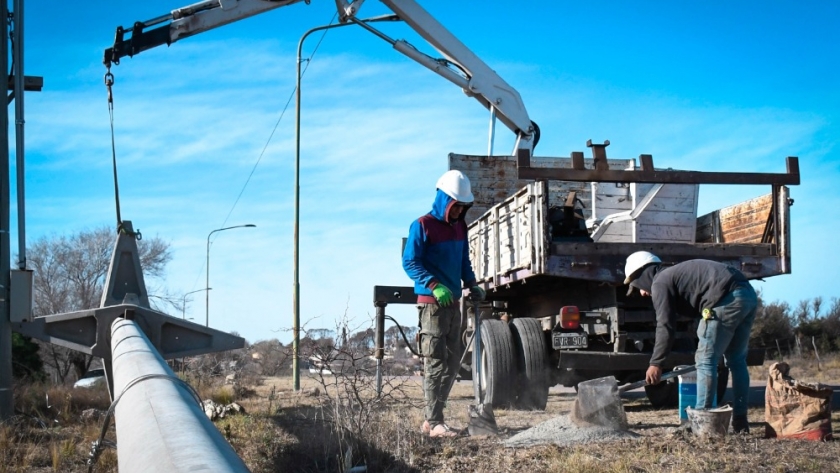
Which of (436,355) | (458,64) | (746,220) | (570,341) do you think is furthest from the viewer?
(458,64)

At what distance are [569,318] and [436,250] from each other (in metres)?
2.39

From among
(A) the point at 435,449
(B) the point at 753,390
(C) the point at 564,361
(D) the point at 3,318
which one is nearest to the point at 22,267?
(D) the point at 3,318

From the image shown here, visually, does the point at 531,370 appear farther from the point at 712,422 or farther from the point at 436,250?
the point at 712,422

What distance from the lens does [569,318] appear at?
27.7ft

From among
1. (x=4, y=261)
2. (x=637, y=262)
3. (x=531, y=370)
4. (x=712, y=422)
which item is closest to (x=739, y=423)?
(x=712, y=422)

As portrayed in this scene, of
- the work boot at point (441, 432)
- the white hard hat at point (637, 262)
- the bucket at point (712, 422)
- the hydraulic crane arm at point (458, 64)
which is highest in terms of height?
the hydraulic crane arm at point (458, 64)

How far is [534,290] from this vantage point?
10.3 m

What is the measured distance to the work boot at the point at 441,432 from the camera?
6.04 m

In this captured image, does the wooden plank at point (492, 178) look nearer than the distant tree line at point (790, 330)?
Yes

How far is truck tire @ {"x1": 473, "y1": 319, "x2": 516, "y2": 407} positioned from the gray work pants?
237 centimetres

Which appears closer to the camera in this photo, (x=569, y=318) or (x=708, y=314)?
(x=708, y=314)

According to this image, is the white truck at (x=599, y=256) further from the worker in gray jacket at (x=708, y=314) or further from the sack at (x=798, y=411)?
the sack at (x=798, y=411)

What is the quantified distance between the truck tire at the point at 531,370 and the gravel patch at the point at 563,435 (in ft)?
9.20

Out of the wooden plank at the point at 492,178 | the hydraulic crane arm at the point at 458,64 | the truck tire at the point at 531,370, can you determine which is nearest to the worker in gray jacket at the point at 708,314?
the truck tire at the point at 531,370
